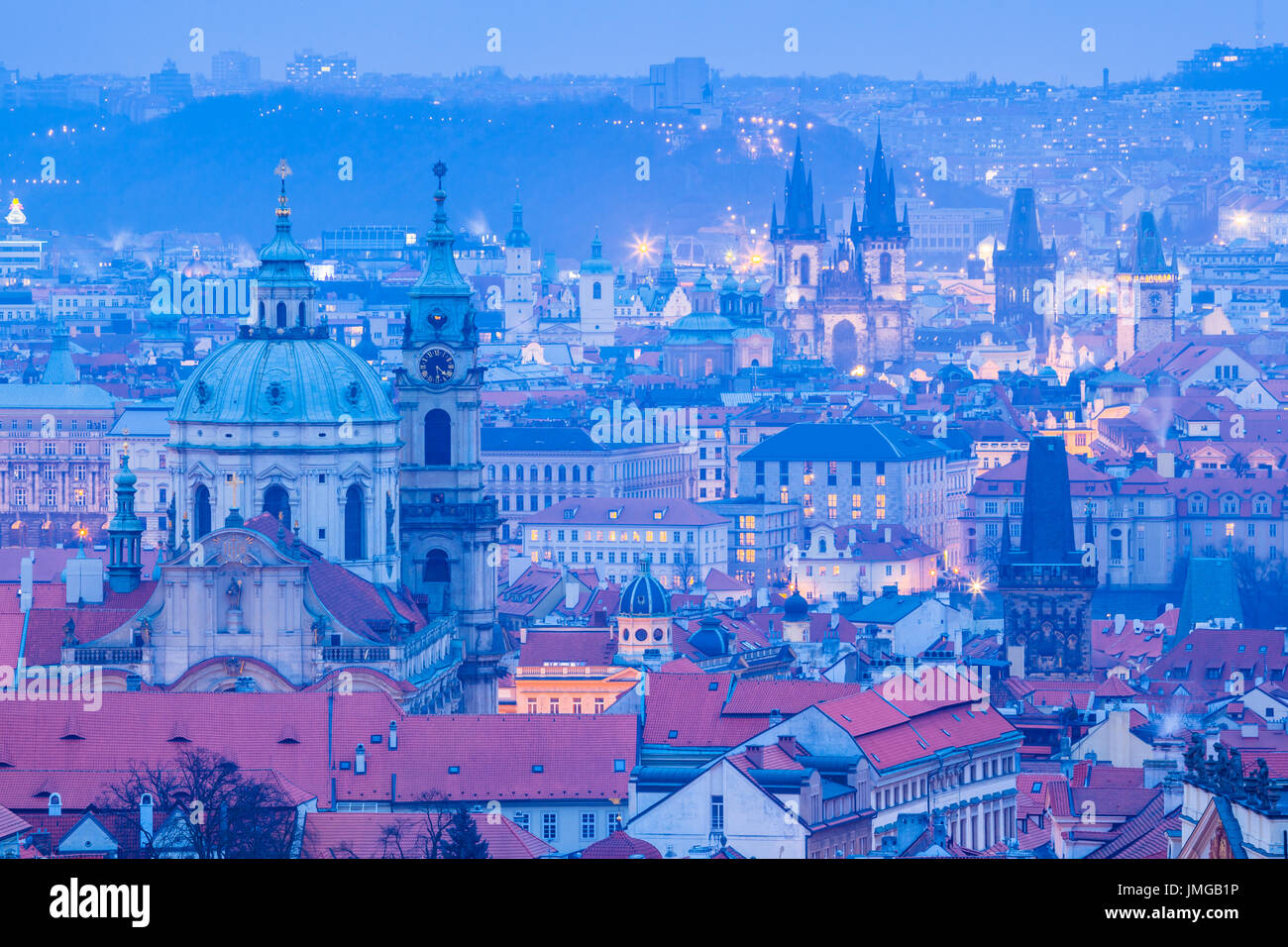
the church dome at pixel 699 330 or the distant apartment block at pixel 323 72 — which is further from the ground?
the distant apartment block at pixel 323 72

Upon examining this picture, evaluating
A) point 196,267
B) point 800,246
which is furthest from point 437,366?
point 800,246

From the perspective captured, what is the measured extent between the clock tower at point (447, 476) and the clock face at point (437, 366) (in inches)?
0.6

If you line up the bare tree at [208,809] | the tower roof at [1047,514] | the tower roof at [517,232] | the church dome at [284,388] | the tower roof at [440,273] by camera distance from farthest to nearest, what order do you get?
the tower roof at [517,232], the tower roof at [1047,514], the tower roof at [440,273], the church dome at [284,388], the bare tree at [208,809]

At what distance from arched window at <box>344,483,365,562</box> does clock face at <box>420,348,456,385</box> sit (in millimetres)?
4231

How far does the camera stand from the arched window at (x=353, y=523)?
49.8m

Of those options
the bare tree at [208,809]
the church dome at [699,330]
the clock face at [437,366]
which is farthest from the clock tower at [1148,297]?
the bare tree at [208,809]

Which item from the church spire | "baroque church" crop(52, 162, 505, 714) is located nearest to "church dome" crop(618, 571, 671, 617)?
"baroque church" crop(52, 162, 505, 714)

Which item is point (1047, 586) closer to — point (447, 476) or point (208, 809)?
point (447, 476)

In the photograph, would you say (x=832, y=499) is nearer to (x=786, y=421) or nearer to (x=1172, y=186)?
(x=786, y=421)

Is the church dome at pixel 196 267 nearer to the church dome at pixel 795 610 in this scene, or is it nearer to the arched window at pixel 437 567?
the church dome at pixel 795 610

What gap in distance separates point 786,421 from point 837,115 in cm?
3711

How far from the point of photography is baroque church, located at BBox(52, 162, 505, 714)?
1825 inches

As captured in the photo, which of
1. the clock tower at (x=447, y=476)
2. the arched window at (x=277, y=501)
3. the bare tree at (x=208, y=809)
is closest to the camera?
the bare tree at (x=208, y=809)

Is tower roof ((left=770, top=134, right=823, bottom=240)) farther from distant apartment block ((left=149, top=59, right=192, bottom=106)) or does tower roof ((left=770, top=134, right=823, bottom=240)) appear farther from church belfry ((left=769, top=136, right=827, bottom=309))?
distant apartment block ((left=149, top=59, right=192, bottom=106))
